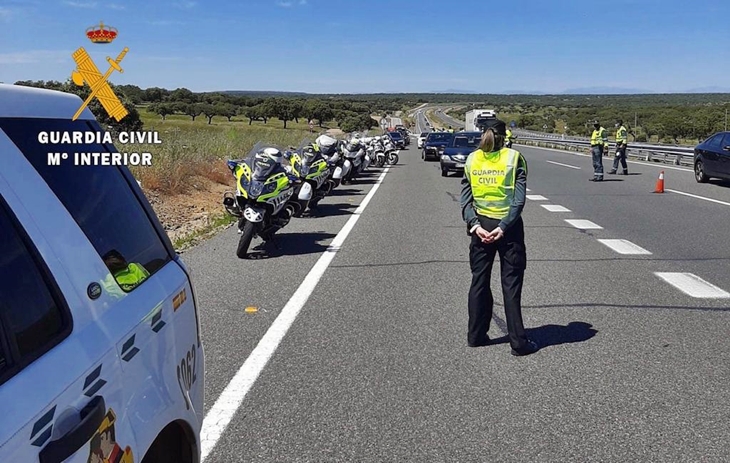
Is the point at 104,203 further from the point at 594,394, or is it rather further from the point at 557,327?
the point at 557,327

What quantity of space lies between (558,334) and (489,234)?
125cm

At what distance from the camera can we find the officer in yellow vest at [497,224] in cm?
588

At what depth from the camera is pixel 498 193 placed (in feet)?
19.4

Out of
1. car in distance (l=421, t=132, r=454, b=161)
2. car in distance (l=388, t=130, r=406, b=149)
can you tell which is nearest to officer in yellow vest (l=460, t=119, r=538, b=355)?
car in distance (l=421, t=132, r=454, b=161)

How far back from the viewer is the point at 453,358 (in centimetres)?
578

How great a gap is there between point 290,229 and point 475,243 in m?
7.44

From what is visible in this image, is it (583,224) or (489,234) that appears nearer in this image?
(489,234)

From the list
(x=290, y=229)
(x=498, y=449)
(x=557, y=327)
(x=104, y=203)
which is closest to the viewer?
(x=104, y=203)

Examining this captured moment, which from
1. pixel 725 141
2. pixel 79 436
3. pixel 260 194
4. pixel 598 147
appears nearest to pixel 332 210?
pixel 260 194

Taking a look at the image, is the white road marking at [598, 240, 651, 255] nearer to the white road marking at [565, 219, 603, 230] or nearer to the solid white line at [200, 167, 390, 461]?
the white road marking at [565, 219, 603, 230]

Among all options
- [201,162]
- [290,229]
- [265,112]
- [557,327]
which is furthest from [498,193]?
[265,112]

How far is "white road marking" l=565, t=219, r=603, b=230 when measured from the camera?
13.1 metres

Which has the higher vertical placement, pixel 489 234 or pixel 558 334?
pixel 489 234

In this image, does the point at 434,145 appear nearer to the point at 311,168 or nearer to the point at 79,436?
the point at 311,168
